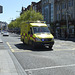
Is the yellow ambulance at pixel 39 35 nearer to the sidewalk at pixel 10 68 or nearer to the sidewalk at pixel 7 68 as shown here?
the sidewalk at pixel 10 68

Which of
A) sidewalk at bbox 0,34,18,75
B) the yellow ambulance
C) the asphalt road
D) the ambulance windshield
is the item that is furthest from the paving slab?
the ambulance windshield

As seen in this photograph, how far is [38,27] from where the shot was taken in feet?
50.2

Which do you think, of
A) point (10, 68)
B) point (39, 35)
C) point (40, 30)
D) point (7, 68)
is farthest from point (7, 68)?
point (40, 30)

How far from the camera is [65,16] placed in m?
45.2

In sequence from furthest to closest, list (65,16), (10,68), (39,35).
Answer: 1. (65,16)
2. (39,35)
3. (10,68)

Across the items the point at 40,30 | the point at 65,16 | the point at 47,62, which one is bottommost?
the point at 47,62

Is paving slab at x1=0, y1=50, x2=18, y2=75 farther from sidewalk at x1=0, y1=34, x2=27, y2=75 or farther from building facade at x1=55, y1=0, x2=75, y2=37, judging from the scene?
building facade at x1=55, y1=0, x2=75, y2=37

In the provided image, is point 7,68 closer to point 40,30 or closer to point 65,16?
point 40,30

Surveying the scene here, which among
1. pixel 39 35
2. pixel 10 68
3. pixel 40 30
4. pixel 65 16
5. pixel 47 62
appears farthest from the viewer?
pixel 65 16

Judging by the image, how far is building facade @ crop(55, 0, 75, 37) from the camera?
42.1 meters

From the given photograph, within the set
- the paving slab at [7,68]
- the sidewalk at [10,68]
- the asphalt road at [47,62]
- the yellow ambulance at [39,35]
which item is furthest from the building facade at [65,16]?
the paving slab at [7,68]

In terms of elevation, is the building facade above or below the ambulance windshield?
above

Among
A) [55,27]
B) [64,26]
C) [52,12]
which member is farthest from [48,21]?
[64,26]

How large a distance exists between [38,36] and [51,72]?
25.2ft
